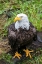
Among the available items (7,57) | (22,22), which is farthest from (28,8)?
(7,57)

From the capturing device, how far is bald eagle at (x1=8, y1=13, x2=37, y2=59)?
5.23 meters

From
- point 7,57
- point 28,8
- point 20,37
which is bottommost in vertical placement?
point 7,57

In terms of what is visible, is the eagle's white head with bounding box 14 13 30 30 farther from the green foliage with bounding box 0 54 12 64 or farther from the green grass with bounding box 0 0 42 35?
the green grass with bounding box 0 0 42 35

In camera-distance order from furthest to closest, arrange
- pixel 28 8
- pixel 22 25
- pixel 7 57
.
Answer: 1. pixel 28 8
2. pixel 7 57
3. pixel 22 25

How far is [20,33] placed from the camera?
5273mm

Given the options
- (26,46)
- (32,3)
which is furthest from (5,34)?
(32,3)

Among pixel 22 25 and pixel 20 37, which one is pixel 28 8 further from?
pixel 20 37

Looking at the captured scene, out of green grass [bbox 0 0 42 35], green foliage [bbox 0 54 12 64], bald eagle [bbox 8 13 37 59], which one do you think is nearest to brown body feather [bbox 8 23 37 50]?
bald eagle [bbox 8 13 37 59]

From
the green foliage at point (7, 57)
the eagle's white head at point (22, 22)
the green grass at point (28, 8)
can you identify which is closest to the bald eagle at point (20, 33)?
the eagle's white head at point (22, 22)

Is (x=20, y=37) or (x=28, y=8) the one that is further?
(x=28, y=8)

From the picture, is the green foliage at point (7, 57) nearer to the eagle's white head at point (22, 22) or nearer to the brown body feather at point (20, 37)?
the brown body feather at point (20, 37)

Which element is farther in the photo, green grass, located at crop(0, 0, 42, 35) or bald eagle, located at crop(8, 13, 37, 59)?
green grass, located at crop(0, 0, 42, 35)

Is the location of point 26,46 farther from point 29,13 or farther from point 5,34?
point 29,13

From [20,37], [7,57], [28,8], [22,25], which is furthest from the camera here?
[28,8]
